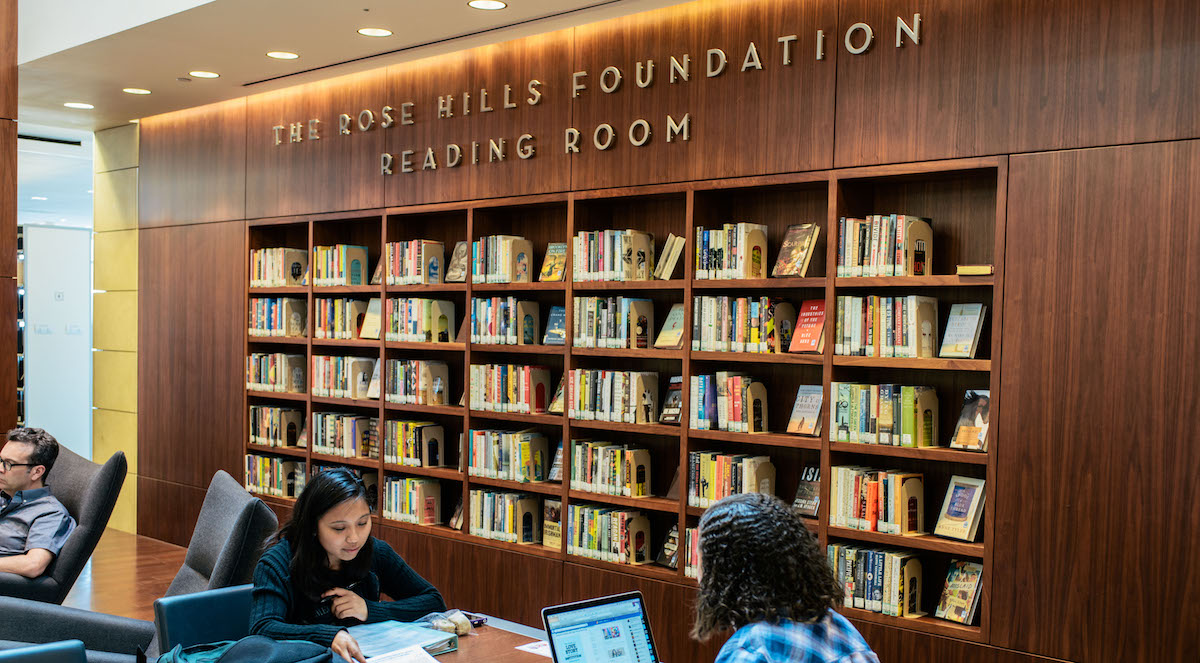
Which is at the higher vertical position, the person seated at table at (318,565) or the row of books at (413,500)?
the person seated at table at (318,565)

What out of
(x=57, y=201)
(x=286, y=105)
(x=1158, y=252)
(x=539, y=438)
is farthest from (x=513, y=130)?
(x=57, y=201)

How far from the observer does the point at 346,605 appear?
2.96m

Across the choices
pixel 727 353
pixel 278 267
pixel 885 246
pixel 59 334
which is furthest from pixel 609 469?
pixel 59 334

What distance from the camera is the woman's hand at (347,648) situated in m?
2.61

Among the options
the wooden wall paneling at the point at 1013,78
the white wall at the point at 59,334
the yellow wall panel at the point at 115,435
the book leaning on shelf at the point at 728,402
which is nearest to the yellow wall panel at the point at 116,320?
the yellow wall panel at the point at 115,435

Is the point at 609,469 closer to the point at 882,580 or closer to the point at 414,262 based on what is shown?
the point at 882,580

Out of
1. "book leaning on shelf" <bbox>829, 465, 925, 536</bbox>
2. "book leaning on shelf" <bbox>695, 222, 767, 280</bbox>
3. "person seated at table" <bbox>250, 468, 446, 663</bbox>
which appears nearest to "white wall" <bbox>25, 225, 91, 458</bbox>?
"book leaning on shelf" <bbox>695, 222, 767, 280</bbox>

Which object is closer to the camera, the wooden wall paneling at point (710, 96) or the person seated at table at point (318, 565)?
the person seated at table at point (318, 565)

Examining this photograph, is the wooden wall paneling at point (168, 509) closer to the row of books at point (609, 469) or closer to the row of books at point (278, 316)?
the row of books at point (278, 316)

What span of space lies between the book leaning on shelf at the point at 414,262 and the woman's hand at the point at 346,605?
3073 mm

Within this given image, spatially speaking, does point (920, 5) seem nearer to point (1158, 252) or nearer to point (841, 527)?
point (1158, 252)

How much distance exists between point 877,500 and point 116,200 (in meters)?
6.51

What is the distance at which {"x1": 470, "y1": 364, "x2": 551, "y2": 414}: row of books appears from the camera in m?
5.36

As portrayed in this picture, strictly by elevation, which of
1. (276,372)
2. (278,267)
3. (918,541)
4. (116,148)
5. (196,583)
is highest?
(116,148)
